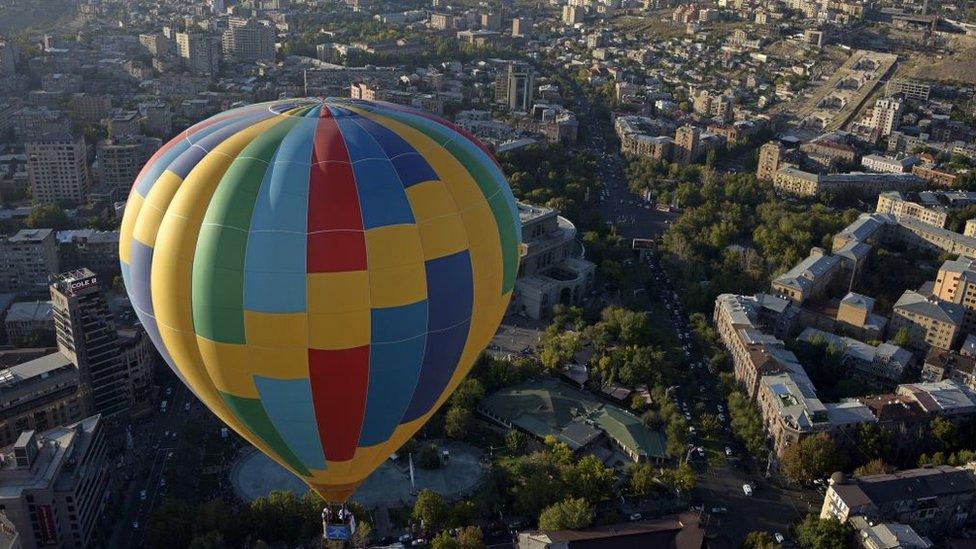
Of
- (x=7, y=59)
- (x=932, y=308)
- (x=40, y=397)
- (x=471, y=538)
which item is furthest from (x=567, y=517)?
(x=7, y=59)

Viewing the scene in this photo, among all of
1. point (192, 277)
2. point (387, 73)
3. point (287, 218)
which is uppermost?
point (287, 218)

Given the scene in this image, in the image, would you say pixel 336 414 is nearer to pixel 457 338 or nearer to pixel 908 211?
pixel 457 338

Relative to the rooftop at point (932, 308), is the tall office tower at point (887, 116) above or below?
above

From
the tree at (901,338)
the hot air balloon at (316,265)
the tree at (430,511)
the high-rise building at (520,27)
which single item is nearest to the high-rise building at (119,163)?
the tree at (430,511)

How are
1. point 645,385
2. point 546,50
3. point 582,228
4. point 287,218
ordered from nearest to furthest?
point 287,218 → point 645,385 → point 582,228 → point 546,50

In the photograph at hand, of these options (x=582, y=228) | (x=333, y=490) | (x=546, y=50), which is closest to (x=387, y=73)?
(x=546, y=50)

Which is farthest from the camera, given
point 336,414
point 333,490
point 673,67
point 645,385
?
point 673,67

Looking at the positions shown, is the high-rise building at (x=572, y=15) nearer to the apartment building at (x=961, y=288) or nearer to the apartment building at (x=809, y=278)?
the apartment building at (x=809, y=278)

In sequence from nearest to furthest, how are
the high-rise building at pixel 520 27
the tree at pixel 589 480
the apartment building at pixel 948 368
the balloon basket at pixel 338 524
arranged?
the balloon basket at pixel 338 524, the tree at pixel 589 480, the apartment building at pixel 948 368, the high-rise building at pixel 520 27
